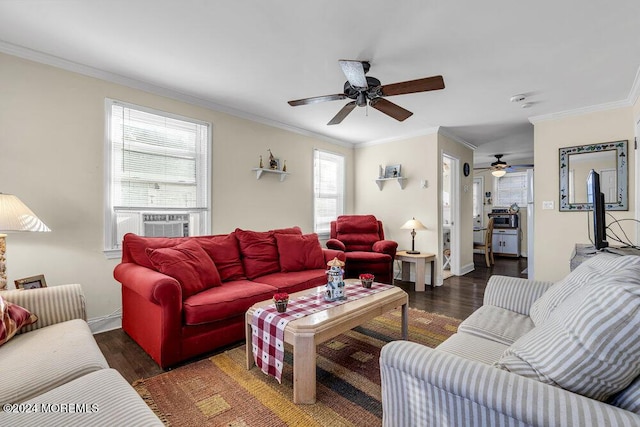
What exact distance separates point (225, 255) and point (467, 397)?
8.17 feet

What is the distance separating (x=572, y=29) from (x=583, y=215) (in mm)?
2534

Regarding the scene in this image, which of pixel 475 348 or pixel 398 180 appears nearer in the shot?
pixel 475 348

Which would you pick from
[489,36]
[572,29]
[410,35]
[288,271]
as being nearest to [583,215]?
[572,29]

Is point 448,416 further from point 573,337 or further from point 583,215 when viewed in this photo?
point 583,215

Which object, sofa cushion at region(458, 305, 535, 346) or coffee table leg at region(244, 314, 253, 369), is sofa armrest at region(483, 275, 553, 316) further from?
coffee table leg at region(244, 314, 253, 369)

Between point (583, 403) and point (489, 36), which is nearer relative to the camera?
point (583, 403)

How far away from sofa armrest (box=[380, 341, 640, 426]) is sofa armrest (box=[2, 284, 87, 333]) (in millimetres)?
1925

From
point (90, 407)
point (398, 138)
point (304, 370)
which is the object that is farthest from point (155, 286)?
point (398, 138)

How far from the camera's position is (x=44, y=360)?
1307mm

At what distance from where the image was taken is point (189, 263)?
8.04 feet

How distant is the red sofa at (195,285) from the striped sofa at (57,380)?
49 cm

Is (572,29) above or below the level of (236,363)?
above

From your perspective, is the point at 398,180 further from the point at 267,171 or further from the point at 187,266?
the point at 187,266

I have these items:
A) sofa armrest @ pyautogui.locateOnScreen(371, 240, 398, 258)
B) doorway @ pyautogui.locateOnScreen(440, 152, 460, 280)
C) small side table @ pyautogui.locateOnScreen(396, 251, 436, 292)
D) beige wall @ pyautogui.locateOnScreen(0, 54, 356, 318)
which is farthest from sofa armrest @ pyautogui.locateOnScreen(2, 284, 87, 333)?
doorway @ pyautogui.locateOnScreen(440, 152, 460, 280)
